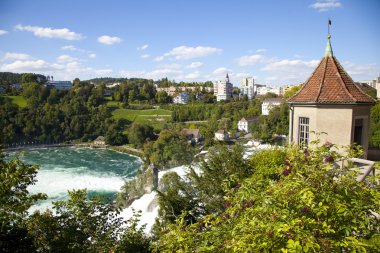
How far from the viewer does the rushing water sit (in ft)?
117

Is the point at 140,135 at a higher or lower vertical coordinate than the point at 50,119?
lower

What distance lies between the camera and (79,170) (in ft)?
Answer: 154

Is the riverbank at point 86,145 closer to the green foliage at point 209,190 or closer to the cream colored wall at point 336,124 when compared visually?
the green foliage at point 209,190

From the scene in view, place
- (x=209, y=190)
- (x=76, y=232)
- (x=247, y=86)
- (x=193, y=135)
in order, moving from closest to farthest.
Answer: (x=76, y=232), (x=209, y=190), (x=193, y=135), (x=247, y=86)

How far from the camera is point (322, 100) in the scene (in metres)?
9.69

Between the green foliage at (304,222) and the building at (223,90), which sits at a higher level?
the building at (223,90)

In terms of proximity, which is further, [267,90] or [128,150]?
[267,90]

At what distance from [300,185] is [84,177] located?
4224 cm

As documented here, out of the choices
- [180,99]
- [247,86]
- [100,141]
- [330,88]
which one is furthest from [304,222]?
[247,86]

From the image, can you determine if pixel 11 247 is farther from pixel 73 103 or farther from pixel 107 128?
pixel 73 103

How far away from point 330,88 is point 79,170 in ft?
145

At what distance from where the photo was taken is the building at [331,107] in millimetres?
9445

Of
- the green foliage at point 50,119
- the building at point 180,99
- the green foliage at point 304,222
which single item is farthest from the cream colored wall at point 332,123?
the building at point 180,99

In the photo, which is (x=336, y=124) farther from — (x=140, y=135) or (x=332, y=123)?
(x=140, y=135)
